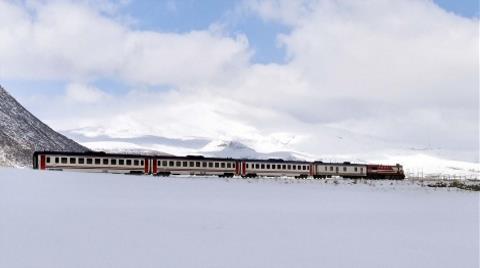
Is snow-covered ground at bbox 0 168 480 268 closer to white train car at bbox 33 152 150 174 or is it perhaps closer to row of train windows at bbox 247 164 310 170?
white train car at bbox 33 152 150 174

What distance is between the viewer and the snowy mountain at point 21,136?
127m

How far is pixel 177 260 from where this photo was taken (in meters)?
10.1

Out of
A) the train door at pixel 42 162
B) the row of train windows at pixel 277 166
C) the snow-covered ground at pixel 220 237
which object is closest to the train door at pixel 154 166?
the train door at pixel 42 162

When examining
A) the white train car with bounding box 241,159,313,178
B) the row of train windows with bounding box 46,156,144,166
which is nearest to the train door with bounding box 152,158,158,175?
the row of train windows with bounding box 46,156,144,166

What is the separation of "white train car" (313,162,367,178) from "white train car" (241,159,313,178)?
7.31ft

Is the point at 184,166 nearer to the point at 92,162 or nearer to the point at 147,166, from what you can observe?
the point at 147,166

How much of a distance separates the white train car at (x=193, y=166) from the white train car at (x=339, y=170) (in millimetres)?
15088

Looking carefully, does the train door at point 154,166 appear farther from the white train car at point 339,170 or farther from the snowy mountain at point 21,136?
the snowy mountain at point 21,136

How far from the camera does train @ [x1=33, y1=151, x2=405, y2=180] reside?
53.6m

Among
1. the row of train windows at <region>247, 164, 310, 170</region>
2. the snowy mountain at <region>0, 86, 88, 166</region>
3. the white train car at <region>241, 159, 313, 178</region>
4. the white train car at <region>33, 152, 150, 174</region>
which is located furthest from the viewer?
the snowy mountain at <region>0, 86, 88, 166</region>

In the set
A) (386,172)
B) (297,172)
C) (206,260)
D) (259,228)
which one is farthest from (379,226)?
(386,172)

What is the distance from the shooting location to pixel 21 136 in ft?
482

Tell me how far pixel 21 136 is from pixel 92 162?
344 feet

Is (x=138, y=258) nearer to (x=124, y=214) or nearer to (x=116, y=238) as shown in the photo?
(x=116, y=238)
